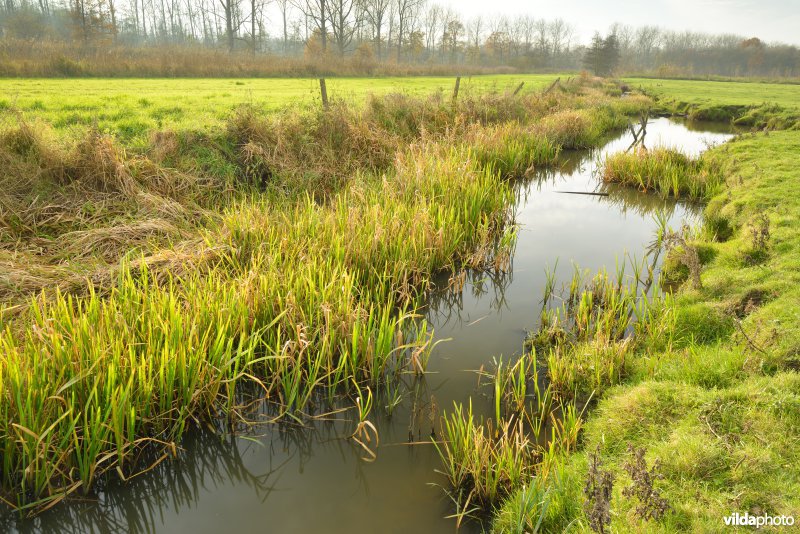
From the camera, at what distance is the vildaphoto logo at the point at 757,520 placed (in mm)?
2252

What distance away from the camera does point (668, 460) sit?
2.78m

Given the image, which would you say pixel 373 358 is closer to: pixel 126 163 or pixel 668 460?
pixel 668 460

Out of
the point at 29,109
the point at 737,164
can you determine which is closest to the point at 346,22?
the point at 29,109

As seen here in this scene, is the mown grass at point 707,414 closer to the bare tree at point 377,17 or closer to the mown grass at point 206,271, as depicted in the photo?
the mown grass at point 206,271

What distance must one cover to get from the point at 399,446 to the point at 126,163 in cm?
673

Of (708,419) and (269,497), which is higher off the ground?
(708,419)

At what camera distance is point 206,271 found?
5.29 m

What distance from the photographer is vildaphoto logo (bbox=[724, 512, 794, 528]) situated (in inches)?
88.7

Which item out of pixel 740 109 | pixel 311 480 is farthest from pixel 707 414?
pixel 740 109

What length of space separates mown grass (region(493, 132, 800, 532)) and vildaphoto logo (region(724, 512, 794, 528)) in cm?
4

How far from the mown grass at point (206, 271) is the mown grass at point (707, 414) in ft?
5.58

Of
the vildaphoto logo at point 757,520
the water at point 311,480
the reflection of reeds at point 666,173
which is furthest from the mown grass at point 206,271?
the reflection of reeds at point 666,173

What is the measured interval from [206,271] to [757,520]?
521 cm

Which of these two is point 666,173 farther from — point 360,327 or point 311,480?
point 311,480
